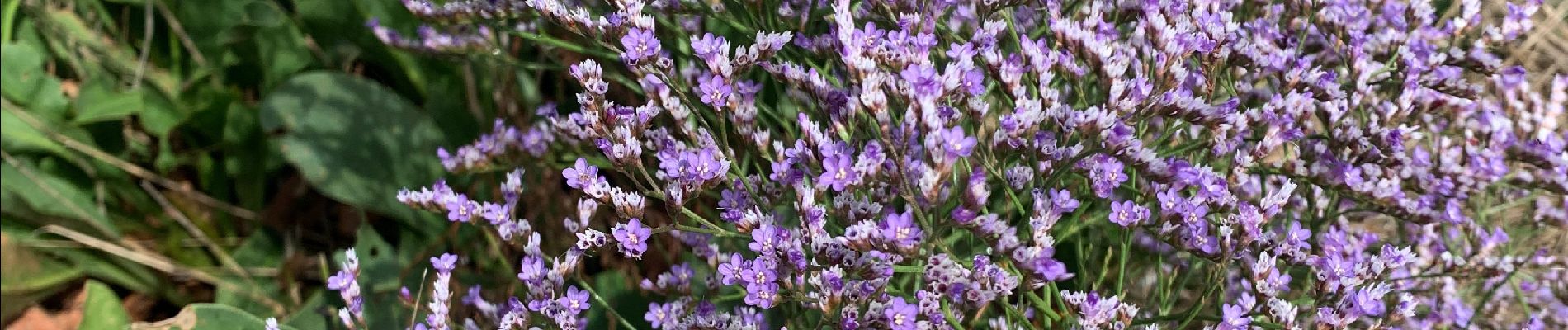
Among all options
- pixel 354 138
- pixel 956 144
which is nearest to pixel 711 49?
pixel 956 144

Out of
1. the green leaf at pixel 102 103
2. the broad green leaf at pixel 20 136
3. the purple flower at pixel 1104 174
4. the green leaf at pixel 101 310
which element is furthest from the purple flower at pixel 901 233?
the broad green leaf at pixel 20 136

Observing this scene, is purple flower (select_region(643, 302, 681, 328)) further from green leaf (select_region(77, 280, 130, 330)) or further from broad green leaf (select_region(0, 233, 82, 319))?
broad green leaf (select_region(0, 233, 82, 319))

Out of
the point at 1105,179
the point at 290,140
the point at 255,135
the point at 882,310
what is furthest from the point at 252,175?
the point at 1105,179

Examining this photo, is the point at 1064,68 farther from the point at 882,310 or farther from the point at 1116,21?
the point at 882,310

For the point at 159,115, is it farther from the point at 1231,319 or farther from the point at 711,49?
the point at 1231,319

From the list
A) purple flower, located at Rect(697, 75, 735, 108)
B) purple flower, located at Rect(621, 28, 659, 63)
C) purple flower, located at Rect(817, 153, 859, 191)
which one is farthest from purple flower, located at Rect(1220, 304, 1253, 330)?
purple flower, located at Rect(621, 28, 659, 63)

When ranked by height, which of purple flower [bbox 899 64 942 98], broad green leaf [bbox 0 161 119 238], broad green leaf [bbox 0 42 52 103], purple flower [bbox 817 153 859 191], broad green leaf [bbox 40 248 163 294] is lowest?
broad green leaf [bbox 40 248 163 294]
